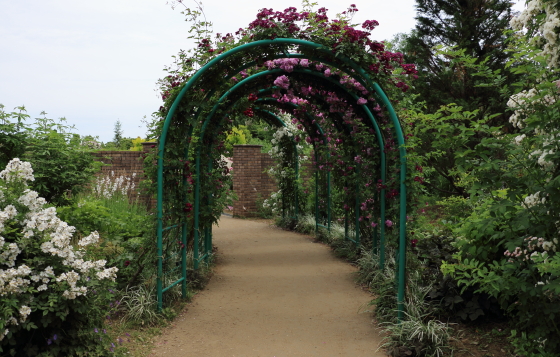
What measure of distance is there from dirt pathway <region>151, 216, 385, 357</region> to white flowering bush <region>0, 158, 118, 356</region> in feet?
2.64

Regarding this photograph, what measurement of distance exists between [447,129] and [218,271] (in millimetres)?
4130

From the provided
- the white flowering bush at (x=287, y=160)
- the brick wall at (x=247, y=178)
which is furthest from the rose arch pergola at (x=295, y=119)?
the brick wall at (x=247, y=178)

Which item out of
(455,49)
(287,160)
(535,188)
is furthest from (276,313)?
(455,49)

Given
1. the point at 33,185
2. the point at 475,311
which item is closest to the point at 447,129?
the point at 475,311

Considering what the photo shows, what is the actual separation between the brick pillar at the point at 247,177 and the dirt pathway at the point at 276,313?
16.8 feet

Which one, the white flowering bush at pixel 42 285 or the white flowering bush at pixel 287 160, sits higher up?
the white flowering bush at pixel 287 160

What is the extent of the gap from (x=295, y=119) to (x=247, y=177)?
4687mm

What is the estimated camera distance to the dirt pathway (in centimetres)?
370

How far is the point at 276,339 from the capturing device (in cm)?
388

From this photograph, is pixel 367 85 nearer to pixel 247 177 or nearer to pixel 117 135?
pixel 247 177

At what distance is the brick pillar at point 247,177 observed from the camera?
40.9 ft

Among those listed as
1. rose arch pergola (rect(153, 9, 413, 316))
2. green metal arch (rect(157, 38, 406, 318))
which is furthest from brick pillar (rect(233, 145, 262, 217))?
green metal arch (rect(157, 38, 406, 318))

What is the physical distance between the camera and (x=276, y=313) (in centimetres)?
456

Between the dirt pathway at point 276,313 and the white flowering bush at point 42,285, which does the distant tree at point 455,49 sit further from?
the white flowering bush at point 42,285
